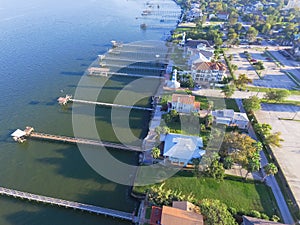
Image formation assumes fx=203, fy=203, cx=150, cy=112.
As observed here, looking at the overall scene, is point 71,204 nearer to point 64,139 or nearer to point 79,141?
point 79,141

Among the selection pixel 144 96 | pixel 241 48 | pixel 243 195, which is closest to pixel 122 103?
pixel 144 96

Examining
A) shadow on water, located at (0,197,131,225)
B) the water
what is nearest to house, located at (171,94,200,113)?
the water

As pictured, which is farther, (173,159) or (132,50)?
(132,50)

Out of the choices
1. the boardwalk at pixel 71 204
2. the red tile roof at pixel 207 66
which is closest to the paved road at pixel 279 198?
the boardwalk at pixel 71 204

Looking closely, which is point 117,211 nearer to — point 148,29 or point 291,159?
point 291,159

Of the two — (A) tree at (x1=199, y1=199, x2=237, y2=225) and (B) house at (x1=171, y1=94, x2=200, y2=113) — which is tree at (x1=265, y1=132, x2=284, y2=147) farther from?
(A) tree at (x1=199, y1=199, x2=237, y2=225)

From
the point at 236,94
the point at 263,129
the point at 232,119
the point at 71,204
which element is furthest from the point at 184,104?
the point at 71,204

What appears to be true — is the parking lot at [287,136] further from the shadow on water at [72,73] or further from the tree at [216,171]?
the shadow on water at [72,73]
